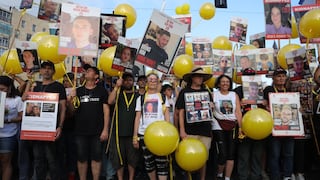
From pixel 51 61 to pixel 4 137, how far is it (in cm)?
132

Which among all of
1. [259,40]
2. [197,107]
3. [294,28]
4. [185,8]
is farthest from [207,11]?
[197,107]

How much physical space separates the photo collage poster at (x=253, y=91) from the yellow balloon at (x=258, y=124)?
0.49 m

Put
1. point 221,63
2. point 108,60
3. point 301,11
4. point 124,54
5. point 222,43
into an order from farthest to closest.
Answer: point 222,43
point 221,63
point 301,11
point 108,60
point 124,54

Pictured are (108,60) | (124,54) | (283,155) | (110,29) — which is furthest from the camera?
(110,29)

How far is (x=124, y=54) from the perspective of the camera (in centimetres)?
436

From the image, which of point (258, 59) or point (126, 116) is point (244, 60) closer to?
point (258, 59)

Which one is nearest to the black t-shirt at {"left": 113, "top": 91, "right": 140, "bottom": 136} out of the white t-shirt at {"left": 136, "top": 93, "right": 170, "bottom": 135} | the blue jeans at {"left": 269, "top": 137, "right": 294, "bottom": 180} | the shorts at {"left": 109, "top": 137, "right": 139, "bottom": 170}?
the shorts at {"left": 109, "top": 137, "right": 139, "bottom": 170}

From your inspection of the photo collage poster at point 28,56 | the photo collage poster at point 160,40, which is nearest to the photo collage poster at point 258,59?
the photo collage poster at point 160,40

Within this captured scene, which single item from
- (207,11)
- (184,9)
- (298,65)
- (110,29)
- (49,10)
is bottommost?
(298,65)

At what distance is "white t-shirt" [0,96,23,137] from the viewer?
444cm

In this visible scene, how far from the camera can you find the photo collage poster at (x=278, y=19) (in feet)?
17.8

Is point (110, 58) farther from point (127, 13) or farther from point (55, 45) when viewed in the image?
point (127, 13)

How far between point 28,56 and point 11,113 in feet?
3.24

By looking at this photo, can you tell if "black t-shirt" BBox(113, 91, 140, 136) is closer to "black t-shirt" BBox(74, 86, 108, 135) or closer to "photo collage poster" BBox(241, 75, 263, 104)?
"black t-shirt" BBox(74, 86, 108, 135)
